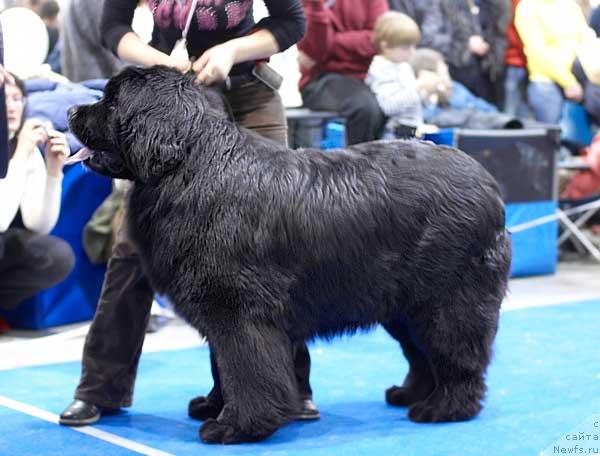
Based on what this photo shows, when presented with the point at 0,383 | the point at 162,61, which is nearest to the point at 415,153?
the point at 162,61

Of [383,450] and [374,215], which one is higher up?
[374,215]

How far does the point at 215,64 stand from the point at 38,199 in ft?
6.72

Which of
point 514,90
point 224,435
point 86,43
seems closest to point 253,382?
point 224,435

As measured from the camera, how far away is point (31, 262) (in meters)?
5.17

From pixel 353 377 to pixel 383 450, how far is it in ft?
3.64

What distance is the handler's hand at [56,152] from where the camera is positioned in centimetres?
436

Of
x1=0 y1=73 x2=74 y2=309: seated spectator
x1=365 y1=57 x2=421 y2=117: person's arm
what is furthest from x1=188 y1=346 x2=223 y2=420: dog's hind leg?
x1=365 y1=57 x2=421 y2=117: person's arm

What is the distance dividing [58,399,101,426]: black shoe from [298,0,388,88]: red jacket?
3.78 meters

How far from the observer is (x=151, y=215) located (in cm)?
324

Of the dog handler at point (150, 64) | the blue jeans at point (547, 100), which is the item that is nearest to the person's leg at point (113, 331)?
the dog handler at point (150, 64)

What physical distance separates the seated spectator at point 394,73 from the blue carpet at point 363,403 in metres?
1.81

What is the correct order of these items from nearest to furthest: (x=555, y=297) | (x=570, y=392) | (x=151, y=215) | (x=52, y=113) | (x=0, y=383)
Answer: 1. (x=151, y=215)
2. (x=570, y=392)
3. (x=0, y=383)
4. (x=52, y=113)
5. (x=555, y=297)

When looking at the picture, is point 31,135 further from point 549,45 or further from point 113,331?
point 549,45

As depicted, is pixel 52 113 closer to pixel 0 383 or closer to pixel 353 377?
pixel 0 383
